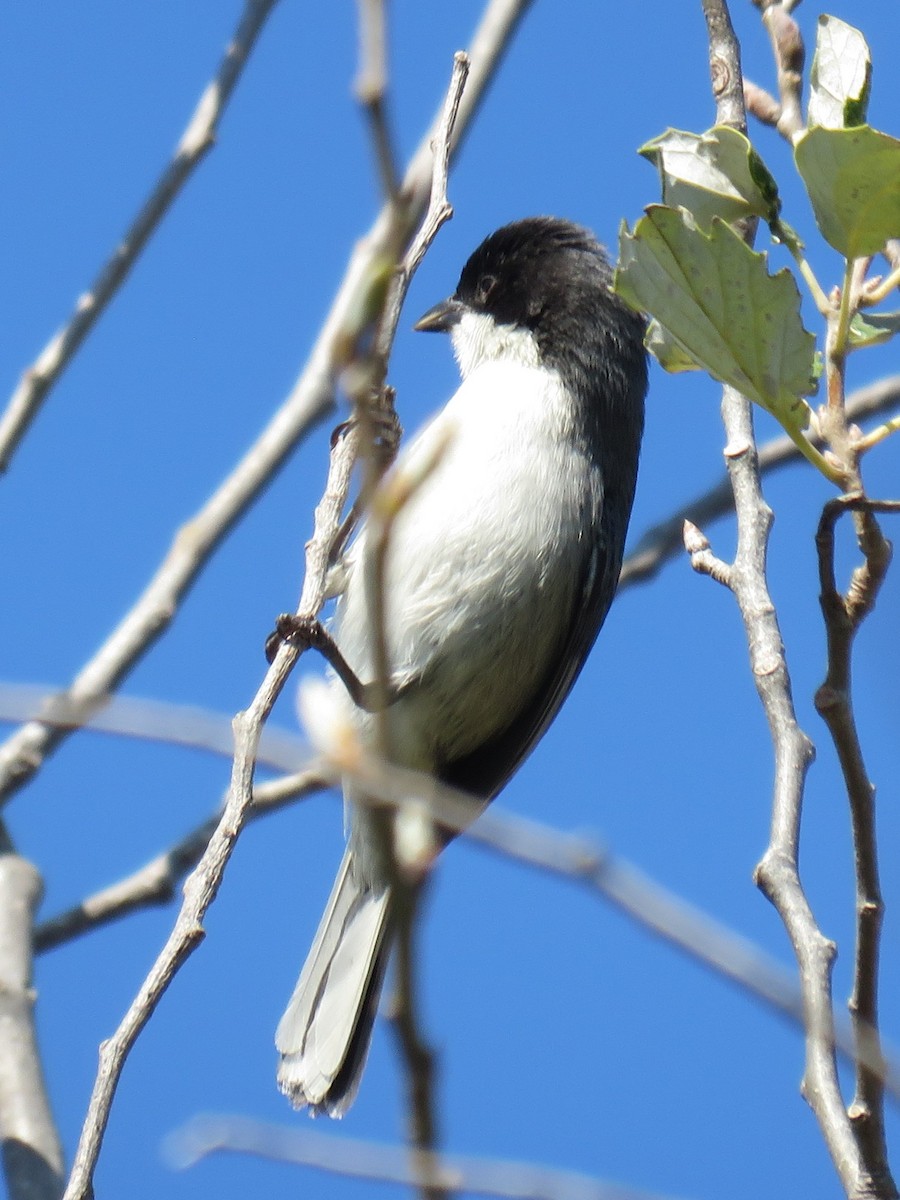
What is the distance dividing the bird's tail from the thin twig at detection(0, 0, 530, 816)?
2.69 feet

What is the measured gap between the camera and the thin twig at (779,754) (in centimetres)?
141

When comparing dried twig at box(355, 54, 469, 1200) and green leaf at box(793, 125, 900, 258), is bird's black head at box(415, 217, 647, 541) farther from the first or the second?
dried twig at box(355, 54, 469, 1200)

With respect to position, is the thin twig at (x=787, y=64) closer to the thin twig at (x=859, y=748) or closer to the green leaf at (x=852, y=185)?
the green leaf at (x=852, y=185)

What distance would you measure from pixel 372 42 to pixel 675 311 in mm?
1093

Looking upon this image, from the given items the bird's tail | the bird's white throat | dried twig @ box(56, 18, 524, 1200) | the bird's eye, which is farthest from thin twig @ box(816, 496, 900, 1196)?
the bird's eye

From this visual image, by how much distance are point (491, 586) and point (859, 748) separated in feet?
7.87

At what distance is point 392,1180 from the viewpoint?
1018mm

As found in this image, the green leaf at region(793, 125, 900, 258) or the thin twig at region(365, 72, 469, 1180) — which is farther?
the green leaf at region(793, 125, 900, 258)

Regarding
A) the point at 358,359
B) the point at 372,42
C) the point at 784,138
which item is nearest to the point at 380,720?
the point at 358,359

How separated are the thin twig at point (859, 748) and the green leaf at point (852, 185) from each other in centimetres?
39

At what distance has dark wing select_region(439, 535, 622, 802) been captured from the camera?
401 centimetres

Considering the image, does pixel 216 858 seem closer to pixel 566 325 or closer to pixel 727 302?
pixel 727 302

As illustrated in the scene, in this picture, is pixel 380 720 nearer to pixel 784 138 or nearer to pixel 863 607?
pixel 863 607

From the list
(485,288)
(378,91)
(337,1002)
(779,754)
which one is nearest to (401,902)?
(378,91)
